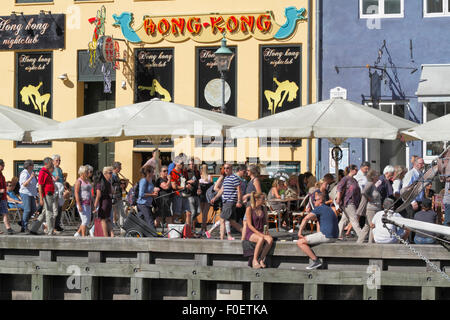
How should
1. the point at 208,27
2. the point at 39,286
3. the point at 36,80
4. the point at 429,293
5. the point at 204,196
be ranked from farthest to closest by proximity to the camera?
the point at 36,80, the point at 208,27, the point at 204,196, the point at 39,286, the point at 429,293

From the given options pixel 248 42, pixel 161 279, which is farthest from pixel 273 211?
pixel 248 42

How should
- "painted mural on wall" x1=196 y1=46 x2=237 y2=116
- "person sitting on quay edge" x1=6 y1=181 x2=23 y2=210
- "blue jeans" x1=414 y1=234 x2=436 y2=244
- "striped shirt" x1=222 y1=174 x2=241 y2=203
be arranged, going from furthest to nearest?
1. "painted mural on wall" x1=196 y1=46 x2=237 y2=116
2. "person sitting on quay edge" x1=6 y1=181 x2=23 y2=210
3. "striped shirt" x1=222 y1=174 x2=241 y2=203
4. "blue jeans" x1=414 y1=234 x2=436 y2=244

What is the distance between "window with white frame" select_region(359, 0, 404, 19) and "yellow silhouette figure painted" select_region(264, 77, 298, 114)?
8.41ft

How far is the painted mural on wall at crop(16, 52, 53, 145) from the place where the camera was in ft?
83.6

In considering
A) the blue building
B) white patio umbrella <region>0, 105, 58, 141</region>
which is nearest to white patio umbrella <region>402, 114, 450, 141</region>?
the blue building

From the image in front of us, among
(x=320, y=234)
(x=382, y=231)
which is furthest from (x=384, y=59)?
(x=320, y=234)

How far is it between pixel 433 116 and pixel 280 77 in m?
4.08

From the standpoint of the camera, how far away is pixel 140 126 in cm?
1619

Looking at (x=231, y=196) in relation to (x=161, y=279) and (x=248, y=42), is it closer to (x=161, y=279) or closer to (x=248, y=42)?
(x=161, y=279)

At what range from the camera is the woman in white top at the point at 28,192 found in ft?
56.5

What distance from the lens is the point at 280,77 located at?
23.9 m

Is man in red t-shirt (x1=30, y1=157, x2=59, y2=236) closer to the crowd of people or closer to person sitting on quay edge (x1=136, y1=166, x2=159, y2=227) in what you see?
the crowd of people

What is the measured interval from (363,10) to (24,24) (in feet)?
30.7

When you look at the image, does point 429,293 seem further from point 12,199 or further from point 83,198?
point 12,199
